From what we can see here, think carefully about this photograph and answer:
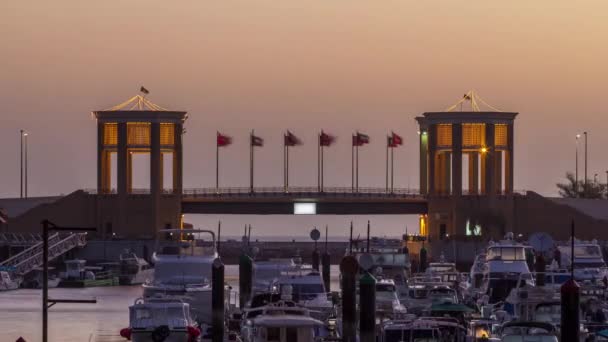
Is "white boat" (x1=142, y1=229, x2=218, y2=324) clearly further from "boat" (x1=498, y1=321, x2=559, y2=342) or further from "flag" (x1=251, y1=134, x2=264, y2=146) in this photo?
"flag" (x1=251, y1=134, x2=264, y2=146)

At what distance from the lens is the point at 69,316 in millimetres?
75375

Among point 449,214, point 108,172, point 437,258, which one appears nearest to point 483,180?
point 449,214

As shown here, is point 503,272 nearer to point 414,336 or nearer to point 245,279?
point 245,279

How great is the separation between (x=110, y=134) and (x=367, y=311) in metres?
88.1

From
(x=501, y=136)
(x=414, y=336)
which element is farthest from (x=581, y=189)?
(x=414, y=336)

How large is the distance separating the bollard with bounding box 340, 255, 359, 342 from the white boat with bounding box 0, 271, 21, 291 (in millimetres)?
42761

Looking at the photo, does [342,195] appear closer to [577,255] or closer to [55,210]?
[55,210]

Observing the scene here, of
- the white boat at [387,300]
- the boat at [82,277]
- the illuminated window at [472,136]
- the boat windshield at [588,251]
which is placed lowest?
the boat at [82,277]

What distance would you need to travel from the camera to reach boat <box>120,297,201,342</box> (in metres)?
56.5

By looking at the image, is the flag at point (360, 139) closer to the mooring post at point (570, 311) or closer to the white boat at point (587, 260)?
the white boat at point (587, 260)

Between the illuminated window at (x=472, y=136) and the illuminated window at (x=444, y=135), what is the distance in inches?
41.3

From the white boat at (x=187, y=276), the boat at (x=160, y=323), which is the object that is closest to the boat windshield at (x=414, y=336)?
the boat at (x=160, y=323)

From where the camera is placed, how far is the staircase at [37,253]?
104 meters

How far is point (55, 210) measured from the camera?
135 m
